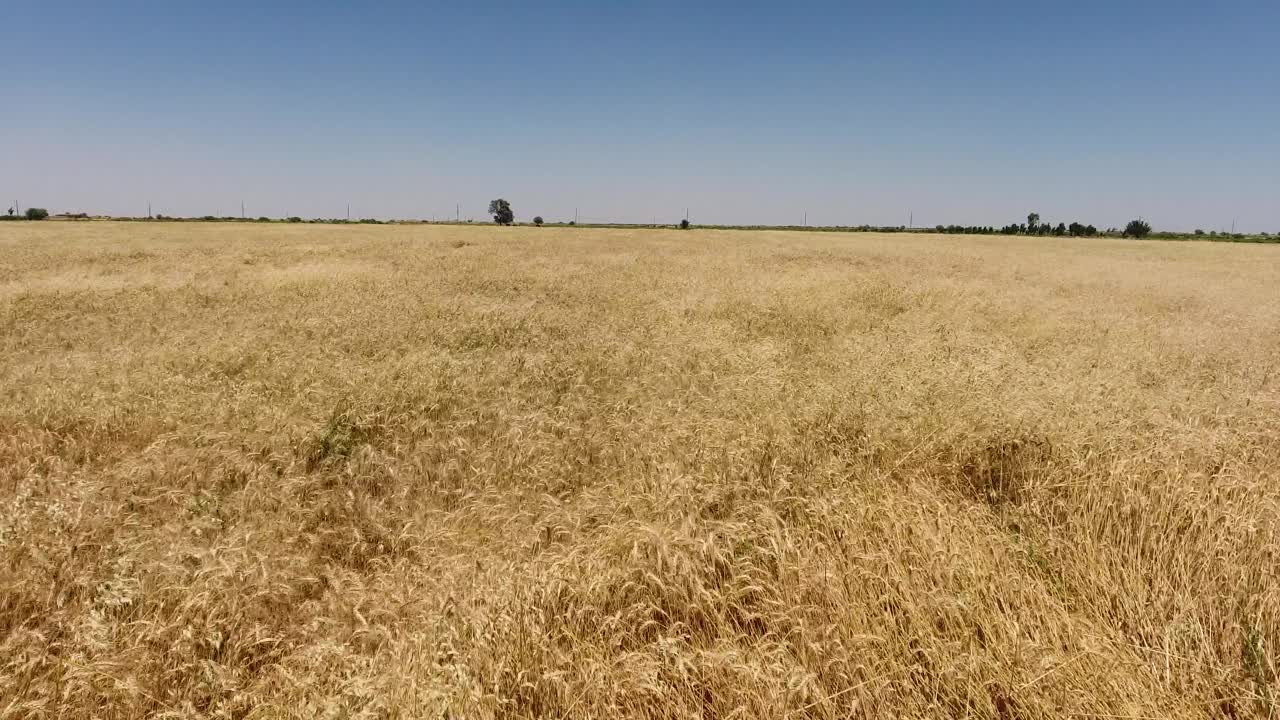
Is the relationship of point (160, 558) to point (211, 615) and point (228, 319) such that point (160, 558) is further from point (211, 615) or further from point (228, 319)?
point (228, 319)

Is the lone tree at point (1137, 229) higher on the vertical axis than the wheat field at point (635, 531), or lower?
higher

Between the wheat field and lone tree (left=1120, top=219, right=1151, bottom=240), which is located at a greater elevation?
lone tree (left=1120, top=219, right=1151, bottom=240)

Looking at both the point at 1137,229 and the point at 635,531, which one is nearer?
the point at 635,531

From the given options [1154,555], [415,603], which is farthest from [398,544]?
[1154,555]

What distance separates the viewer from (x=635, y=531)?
3184 mm

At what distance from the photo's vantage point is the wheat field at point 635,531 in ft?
7.45

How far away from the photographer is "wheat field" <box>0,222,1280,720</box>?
2.27m

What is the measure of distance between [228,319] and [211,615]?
9.20 metres

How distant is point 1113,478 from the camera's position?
349cm

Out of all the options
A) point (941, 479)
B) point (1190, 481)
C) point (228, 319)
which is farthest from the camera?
point (228, 319)

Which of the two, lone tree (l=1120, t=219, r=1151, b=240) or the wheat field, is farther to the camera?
lone tree (l=1120, t=219, r=1151, b=240)

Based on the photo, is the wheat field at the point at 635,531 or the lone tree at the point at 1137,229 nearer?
the wheat field at the point at 635,531

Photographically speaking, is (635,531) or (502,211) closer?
(635,531)

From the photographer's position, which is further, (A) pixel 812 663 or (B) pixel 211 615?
(B) pixel 211 615
